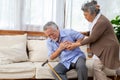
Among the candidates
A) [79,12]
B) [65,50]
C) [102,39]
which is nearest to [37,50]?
[65,50]

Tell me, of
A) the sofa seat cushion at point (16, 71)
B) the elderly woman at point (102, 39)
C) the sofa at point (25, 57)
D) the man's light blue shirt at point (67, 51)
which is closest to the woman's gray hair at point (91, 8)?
the elderly woman at point (102, 39)

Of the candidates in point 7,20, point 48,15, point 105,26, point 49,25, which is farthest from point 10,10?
point 105,26

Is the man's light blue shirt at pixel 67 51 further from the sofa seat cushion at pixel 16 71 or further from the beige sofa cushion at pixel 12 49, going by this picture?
the beige sofa cushion at pixel 12 49

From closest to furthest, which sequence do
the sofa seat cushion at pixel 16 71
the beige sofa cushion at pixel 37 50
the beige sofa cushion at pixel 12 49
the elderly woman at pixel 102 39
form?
the elderly woman at pixel 102 39
the sofa seat cushion at pixel 16 71
the beige sofa cushion at pixel 12 49
the beige sofa cushion at pixel 37 50

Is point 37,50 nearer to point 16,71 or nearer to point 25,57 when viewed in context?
point 25,57

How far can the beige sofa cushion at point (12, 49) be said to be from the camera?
3312 millimetres

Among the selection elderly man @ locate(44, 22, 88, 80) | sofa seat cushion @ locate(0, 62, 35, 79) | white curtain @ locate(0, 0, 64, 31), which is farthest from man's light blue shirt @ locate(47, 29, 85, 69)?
white curtain @ locate(0, 0, 64, 31)

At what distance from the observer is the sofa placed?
3074 millimetres

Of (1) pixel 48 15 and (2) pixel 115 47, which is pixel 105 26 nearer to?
(2) pixel 115 47

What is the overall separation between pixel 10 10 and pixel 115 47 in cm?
195

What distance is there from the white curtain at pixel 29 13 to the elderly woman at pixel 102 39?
128cm

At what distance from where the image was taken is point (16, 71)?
306cm

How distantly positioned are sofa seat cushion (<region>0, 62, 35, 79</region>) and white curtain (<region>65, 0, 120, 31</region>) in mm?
1333

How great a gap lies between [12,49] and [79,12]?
1.49 meters
